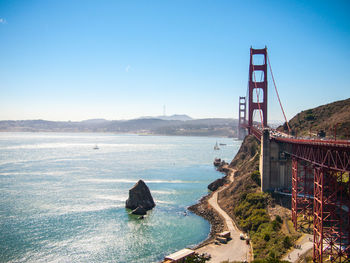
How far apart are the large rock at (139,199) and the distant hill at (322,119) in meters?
29.3

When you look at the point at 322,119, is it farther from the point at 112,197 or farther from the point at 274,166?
the point at 112,197

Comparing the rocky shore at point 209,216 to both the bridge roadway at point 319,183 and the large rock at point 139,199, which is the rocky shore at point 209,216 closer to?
the large rock at point 139,199

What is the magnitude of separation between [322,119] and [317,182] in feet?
142

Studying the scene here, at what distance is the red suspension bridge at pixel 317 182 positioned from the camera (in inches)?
816

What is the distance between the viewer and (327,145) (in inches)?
791

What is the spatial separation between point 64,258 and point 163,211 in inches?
716

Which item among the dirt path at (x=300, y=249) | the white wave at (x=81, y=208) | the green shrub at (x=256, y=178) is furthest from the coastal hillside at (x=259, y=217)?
the white wave at (x=81, y=208)

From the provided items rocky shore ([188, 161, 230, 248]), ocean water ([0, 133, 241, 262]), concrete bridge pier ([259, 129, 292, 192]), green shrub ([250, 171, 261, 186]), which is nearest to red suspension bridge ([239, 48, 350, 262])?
concrete bridge pier ([259, 129, 292, 192])

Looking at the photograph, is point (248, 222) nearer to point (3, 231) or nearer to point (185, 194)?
point (185, 194)

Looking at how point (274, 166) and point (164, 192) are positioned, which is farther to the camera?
point (164, 192)

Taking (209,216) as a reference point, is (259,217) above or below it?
above

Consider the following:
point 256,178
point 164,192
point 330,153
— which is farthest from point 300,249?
point 164,192

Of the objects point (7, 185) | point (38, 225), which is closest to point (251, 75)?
point (38, 225)

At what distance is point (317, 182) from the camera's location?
2247 cm
